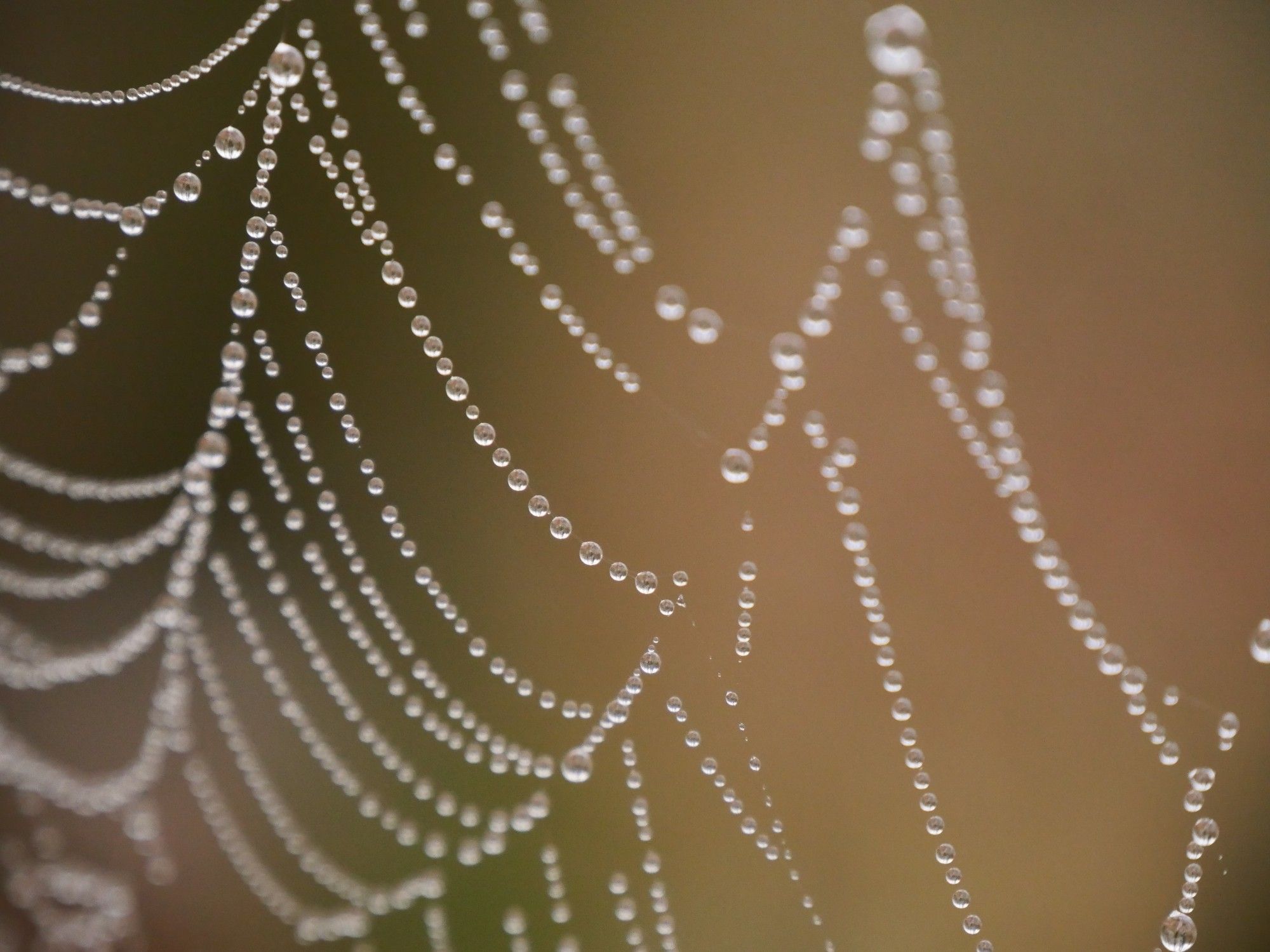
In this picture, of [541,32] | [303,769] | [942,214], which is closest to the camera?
[541,32]

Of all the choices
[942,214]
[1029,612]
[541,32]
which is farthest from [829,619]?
[541,32]

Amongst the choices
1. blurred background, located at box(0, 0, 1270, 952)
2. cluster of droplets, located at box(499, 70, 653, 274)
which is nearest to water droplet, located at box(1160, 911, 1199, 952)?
blurred background, located at box(0, 0, 1270, 952)

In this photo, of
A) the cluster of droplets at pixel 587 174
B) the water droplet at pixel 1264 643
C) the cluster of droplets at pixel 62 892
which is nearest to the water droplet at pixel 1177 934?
the water droplet at pixel 1264 643

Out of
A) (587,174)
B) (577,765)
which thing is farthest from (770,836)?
(587,174)

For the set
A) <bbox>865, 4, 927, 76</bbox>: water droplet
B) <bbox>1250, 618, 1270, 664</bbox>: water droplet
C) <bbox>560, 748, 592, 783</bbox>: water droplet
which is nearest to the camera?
<bbox>865, 4, 927, 76</bbox>: water droplet

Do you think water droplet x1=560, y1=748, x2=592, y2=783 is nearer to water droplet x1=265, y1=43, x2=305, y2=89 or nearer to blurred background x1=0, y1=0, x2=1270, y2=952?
blurred background x1=0, y1=0, x2=1270, y2=952

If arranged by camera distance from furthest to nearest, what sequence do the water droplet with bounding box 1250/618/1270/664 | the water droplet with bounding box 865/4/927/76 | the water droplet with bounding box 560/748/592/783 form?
the water droplet with bounding box 560/748/592/783, the water droplet with bounding box 1250/618/1270/664, the water droplet with bounding box 865/4/927/76

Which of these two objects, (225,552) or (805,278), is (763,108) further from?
(225,552)

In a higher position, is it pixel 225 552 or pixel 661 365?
pixel 661 365

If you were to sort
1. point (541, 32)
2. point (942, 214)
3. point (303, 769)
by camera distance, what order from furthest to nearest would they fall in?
1. point (303, 769)
2. point (942, 214)
3. point (541, 32)
